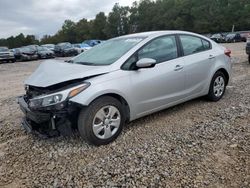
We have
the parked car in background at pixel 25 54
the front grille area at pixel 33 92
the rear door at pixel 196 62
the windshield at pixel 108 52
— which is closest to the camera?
the front grille area at pixel 33 92

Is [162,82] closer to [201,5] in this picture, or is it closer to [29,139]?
[29,139]

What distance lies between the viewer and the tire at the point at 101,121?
3.80m

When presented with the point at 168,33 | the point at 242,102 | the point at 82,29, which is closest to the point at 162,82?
the point at 168,33

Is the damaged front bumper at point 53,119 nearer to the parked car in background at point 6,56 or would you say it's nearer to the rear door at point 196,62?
the rear door at point 196,62

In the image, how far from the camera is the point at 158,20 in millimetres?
75312

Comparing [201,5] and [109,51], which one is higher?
[201,5]

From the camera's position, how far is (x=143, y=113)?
450cm

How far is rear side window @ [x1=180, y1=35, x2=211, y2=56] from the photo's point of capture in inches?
206

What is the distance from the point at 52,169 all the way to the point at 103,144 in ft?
2.61

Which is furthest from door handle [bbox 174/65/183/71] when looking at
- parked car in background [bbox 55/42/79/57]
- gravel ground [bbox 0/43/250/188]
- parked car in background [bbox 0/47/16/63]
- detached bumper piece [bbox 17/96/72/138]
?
parked car in background [bbox 55/42/79/57]

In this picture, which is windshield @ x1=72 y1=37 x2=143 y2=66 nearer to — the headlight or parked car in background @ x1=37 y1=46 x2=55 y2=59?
the headlight

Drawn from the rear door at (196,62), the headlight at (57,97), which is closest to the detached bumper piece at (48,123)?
the headlight at (57,97)

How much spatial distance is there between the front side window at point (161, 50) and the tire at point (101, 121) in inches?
37.2

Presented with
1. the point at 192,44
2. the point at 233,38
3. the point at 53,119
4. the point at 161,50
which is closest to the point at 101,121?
the point at 53,119
